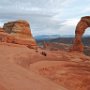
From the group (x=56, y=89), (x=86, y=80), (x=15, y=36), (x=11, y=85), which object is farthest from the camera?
(x=15, y=36)

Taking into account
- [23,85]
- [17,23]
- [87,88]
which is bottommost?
[87,88]

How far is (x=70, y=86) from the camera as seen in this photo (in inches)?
546

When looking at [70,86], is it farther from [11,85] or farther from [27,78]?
[11,85]

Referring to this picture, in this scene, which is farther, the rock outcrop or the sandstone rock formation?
the sandstone rock formation

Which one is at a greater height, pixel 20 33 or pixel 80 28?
pixel 80 28

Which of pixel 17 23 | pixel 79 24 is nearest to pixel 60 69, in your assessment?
pixel 17 23

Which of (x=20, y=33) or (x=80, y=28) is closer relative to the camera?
(x=20, y=33)

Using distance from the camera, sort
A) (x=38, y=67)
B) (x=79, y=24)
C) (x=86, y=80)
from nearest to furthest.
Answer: (x=86, y=80), (x=38, y=67), (x=79, y=24)

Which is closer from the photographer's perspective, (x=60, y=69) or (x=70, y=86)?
(x=70, y=86)

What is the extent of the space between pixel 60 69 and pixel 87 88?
13.5 ft

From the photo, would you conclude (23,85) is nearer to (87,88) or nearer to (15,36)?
(87,88)

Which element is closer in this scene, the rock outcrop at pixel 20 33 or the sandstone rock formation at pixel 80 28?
the rock outcrop at pixel 20 33

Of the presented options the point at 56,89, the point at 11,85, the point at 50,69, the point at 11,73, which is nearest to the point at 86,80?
the point at 50,69

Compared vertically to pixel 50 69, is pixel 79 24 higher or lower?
higher
